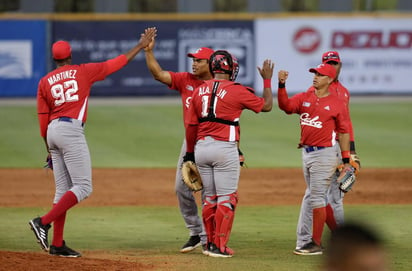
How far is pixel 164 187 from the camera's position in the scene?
13805 mm

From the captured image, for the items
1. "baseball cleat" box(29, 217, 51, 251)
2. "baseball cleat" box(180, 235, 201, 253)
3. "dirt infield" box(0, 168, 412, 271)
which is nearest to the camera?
"baseball cleat" box(29, 217, 51, 251)

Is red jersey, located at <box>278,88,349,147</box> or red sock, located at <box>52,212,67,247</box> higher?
red jersey, located at <box>278,88,349,147</box>

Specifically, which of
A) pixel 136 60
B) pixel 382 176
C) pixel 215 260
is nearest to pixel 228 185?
pixel 215 260

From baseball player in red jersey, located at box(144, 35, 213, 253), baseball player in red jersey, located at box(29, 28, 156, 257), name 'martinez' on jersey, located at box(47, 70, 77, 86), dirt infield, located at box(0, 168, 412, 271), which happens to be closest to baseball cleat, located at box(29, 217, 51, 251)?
baseball player in red jersey, located at box(29, 28, 156, 257)

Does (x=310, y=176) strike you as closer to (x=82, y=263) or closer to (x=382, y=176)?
(x=82, y=263)

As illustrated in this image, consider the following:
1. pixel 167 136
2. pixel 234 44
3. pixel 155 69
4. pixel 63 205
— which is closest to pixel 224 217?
pixel 63 205

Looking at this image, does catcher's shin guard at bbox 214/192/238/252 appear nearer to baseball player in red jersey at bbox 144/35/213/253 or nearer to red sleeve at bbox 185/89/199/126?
baseball player in red jersey at bbox 144/35/213/253

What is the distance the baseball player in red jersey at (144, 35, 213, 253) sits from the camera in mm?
8625

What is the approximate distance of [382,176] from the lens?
14.8m

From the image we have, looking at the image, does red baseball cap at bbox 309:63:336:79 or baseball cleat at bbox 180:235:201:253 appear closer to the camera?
red baseball cap at bbox 309:63:336:79

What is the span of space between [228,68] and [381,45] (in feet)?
62.2

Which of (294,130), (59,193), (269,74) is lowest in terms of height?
(294,130)

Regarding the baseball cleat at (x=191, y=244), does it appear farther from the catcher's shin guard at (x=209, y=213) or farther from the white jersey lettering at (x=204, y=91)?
the white jersey lettering at (x=204, y=91)

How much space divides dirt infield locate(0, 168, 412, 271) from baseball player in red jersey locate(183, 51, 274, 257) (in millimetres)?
4180
